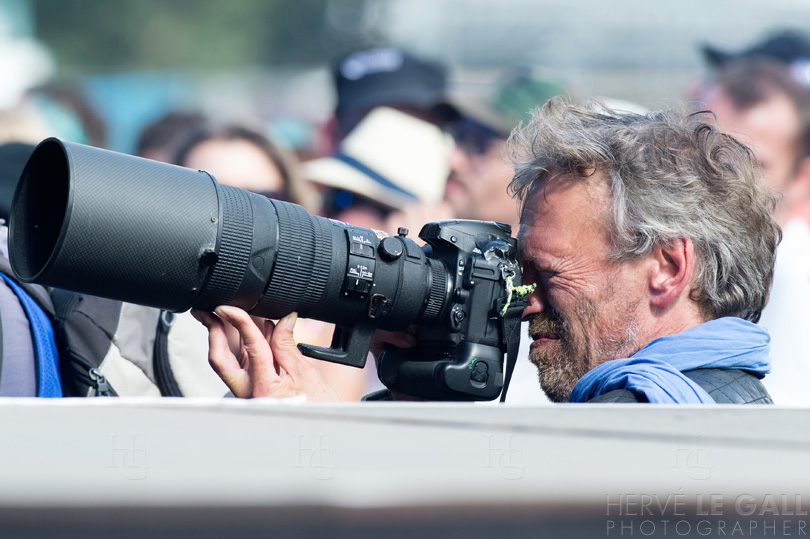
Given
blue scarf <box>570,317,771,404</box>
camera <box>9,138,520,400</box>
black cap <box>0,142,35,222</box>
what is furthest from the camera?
black cap <box>0,142,35,222</box>

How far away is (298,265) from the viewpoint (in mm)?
1605

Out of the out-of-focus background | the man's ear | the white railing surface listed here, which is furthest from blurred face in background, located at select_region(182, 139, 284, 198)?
the white railing surface

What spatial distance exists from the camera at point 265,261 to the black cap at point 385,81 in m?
1.96

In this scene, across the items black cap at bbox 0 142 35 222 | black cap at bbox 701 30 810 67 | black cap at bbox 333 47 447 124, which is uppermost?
black cap at bbox 701 30 810 67

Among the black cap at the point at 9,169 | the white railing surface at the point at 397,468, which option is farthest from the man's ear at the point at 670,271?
the black cap at the point at 9,169

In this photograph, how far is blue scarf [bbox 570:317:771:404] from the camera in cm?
151

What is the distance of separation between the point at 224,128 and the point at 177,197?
78.2 inches

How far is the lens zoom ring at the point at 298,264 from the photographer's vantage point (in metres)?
1.60

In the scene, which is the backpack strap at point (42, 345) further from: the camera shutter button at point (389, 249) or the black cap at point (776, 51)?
the black cap at point (776, 51)

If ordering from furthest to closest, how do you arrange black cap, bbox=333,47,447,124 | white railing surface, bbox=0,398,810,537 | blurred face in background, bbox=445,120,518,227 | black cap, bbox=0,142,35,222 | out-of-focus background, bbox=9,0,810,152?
out-of-focus background, bbox=9,0,810,152 → black cap, bbox=333,47,447,124 → blurred face in background, bbox=445,120,518,227 → black cap, bbox=0,142,35,222 → white railing surface, bbox=0,398,810,537

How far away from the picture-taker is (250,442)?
2.51 ft

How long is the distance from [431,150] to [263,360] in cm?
188

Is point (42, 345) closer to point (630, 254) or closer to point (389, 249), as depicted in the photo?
point (389, 249)

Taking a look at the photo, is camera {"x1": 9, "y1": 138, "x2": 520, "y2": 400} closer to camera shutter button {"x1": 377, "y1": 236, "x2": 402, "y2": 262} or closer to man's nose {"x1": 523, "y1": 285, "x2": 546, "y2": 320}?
camera shutter button {"x1": 377, "y1": 236, "x2": 402, "y2": 262}
